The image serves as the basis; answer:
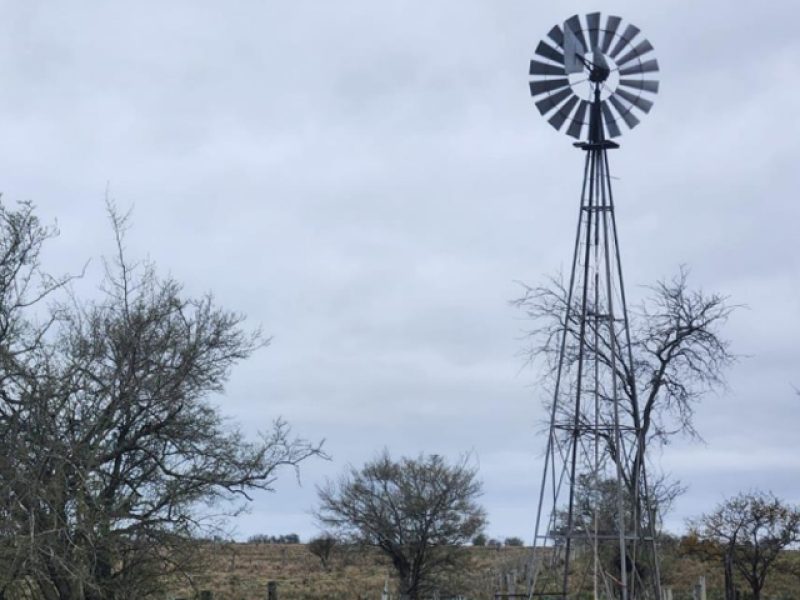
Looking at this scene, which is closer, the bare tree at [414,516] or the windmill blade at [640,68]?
the windmill blade at [640,68]

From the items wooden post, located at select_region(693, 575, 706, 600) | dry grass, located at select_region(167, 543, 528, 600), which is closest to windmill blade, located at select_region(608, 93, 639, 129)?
wooden post, located at select_region(693, 575, 706, 600)

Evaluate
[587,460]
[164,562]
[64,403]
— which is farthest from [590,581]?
[64,403]

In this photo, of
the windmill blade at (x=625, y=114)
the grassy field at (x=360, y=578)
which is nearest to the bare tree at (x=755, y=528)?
the grassy field at (x=360, y=578)

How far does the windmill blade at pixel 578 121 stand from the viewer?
1853cm

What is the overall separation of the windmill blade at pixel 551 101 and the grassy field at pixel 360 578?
14.2 metres

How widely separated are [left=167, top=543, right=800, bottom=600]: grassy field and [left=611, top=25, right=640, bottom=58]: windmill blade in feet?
51.0

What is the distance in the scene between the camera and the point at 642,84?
18.5 meters

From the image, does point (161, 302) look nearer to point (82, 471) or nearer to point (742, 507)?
point (82, 471)

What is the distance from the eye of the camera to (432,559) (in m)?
37.9

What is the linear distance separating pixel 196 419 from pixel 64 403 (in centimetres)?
244

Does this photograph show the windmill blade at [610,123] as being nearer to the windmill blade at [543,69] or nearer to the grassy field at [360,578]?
the windmill blade at [543,69]

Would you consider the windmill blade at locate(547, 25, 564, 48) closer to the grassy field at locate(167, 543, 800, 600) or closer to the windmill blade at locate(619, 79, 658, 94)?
the windmill blade at locate(619, 79, 658, 94)

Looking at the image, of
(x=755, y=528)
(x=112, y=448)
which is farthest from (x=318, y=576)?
(x=112, y=448)

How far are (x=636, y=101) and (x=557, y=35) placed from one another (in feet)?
5.36
